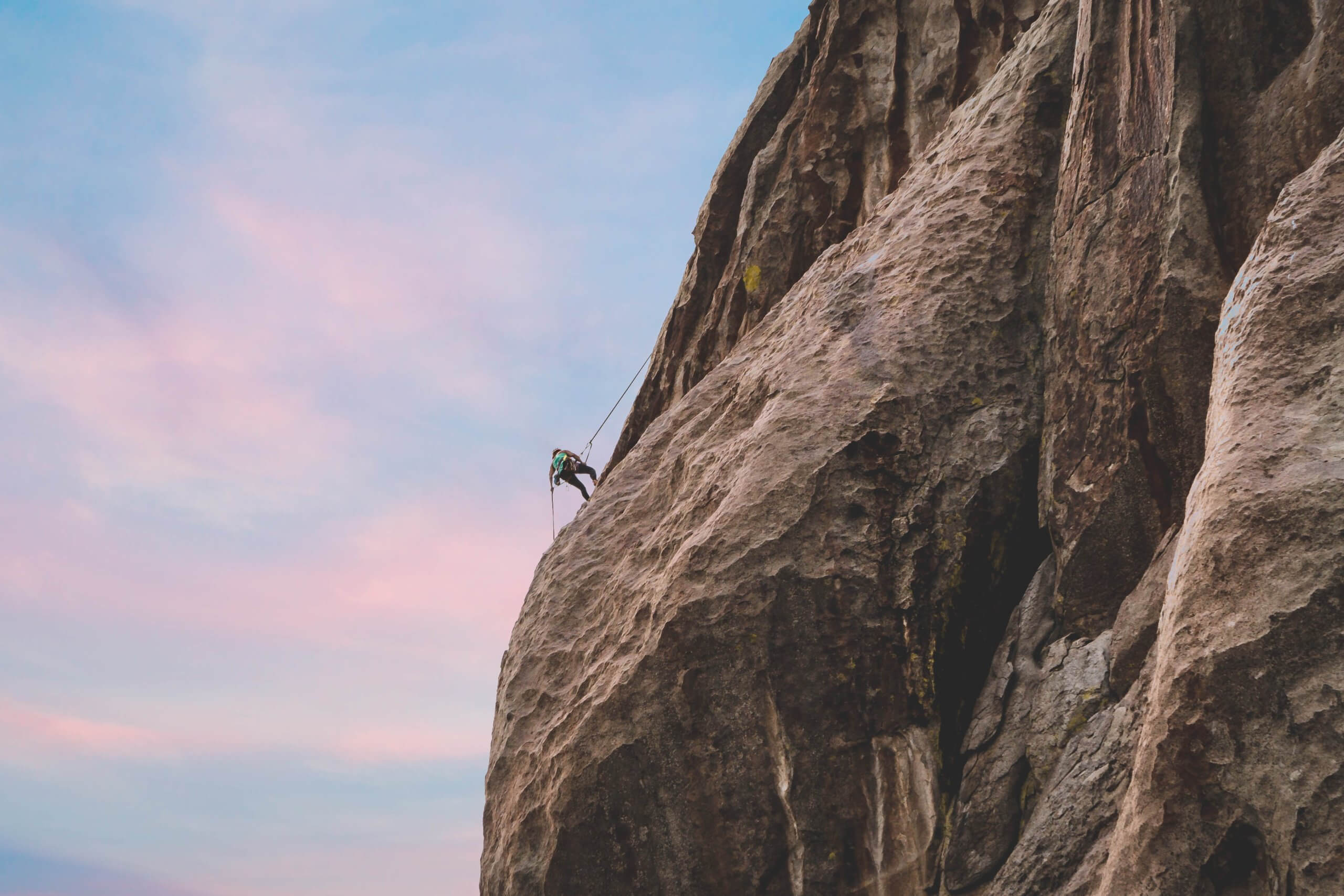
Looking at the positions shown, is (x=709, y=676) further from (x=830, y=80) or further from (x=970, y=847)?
(x=830, y=80)

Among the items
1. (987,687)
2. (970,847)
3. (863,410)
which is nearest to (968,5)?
(863,410)

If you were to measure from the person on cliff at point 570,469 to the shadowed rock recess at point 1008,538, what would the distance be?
7.88 m

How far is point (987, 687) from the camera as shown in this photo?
988cm

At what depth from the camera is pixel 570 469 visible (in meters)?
21.3

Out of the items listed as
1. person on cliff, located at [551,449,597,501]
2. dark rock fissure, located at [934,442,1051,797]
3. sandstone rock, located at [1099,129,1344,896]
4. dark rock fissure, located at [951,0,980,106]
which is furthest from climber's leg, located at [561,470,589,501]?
sandstone rock, located at [1099,129,1344,896]

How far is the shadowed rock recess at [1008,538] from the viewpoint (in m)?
6.38

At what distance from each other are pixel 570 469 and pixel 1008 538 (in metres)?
12.1

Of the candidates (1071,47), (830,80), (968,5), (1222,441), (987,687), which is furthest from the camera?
(830,80)

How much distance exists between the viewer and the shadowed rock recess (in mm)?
6375

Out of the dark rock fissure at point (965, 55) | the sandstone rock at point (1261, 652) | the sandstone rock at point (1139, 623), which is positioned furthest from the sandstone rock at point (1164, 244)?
the dark rock fissure at point (965, 55)

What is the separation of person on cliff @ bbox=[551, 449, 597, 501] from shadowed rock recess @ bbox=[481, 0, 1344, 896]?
7.88 metres

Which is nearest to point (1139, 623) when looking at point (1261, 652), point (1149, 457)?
point (1149, 457)

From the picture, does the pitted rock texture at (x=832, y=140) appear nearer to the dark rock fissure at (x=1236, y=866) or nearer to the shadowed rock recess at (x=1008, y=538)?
the shadowed rock recess at (x=1008, y=538)

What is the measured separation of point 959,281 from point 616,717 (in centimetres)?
Result: 553
